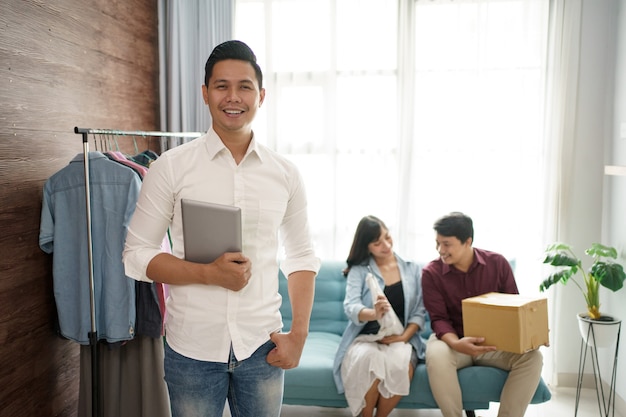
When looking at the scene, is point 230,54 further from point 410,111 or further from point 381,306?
point 410,111

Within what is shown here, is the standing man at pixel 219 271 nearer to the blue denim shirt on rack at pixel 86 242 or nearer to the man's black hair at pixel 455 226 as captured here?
the blue denim shirt on rack at pixel 86 242

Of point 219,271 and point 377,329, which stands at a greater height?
point 219,271

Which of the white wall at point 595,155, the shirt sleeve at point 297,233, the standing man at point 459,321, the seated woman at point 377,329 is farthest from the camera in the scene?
the white wall at point 595,155

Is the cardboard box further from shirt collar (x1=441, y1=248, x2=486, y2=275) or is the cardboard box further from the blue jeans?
the blue jeans

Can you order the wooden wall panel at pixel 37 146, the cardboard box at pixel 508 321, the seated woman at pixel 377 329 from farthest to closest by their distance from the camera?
the seated woman at pixel 377 329, the cardboard box at pixel 508 321, the wooden wall panel at pixel 37 146

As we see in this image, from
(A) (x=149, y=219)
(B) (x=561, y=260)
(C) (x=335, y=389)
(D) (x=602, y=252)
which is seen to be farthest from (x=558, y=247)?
(A) (x=149, y=219)

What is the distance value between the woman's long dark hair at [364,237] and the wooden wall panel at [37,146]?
1.41m

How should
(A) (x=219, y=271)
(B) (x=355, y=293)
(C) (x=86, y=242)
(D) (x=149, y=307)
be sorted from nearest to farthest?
1. (A) (x=219, y=271)
2. (C) (x=86, y=242)
3. (D) (x=149, y=307)
4. (B) (x=355, y=293)

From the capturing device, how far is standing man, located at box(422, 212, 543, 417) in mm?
2865

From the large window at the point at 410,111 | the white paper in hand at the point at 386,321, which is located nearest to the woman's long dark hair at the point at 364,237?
the white paper in hand at the point at 386,321

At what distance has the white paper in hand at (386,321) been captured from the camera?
310cm

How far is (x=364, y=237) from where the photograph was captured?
10.9 feet

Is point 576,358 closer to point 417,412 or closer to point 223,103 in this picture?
point 417,412

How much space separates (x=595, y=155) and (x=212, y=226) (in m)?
2.94
